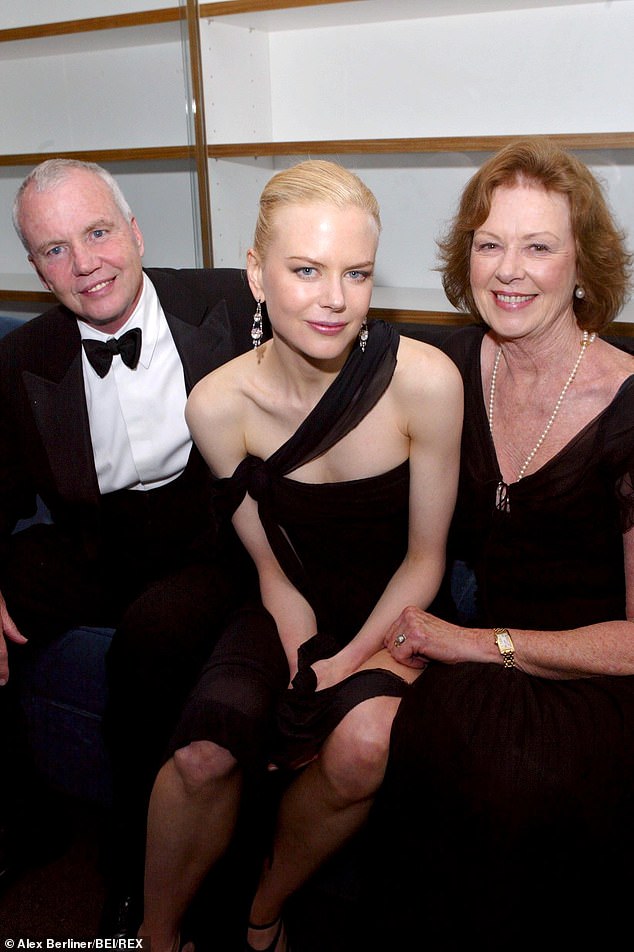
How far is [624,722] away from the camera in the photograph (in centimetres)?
138

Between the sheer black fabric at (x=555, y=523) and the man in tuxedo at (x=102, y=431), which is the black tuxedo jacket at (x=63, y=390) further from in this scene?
the sheer black fabric at (x=555, y=523)

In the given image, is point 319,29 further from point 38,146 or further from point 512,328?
point 512,328

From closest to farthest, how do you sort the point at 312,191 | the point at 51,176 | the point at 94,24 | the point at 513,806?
1. the point at 513,806
2. the point at 312,191
3. the point at 51,176
4. the point at 94,24

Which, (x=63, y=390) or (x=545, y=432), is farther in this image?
(x=63, y=390)

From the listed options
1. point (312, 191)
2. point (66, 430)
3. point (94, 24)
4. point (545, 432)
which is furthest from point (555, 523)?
point (94, 24)

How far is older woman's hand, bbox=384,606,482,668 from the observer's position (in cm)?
149

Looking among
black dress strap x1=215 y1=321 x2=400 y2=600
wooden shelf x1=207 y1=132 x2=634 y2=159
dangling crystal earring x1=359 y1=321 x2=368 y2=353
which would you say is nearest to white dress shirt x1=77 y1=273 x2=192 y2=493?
black dress strap x1=215 y1=321 x2=400 y2=600

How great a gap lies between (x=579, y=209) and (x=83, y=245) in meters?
Result: 0.95

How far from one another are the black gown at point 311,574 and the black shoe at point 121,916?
42 cm

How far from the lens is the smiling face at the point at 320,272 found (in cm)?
141

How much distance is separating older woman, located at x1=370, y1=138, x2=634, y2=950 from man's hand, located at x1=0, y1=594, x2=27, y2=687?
76cm

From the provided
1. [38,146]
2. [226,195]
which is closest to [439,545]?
[226,195]

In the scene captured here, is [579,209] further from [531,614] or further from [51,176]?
[51,176]

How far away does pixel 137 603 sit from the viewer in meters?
1.70
